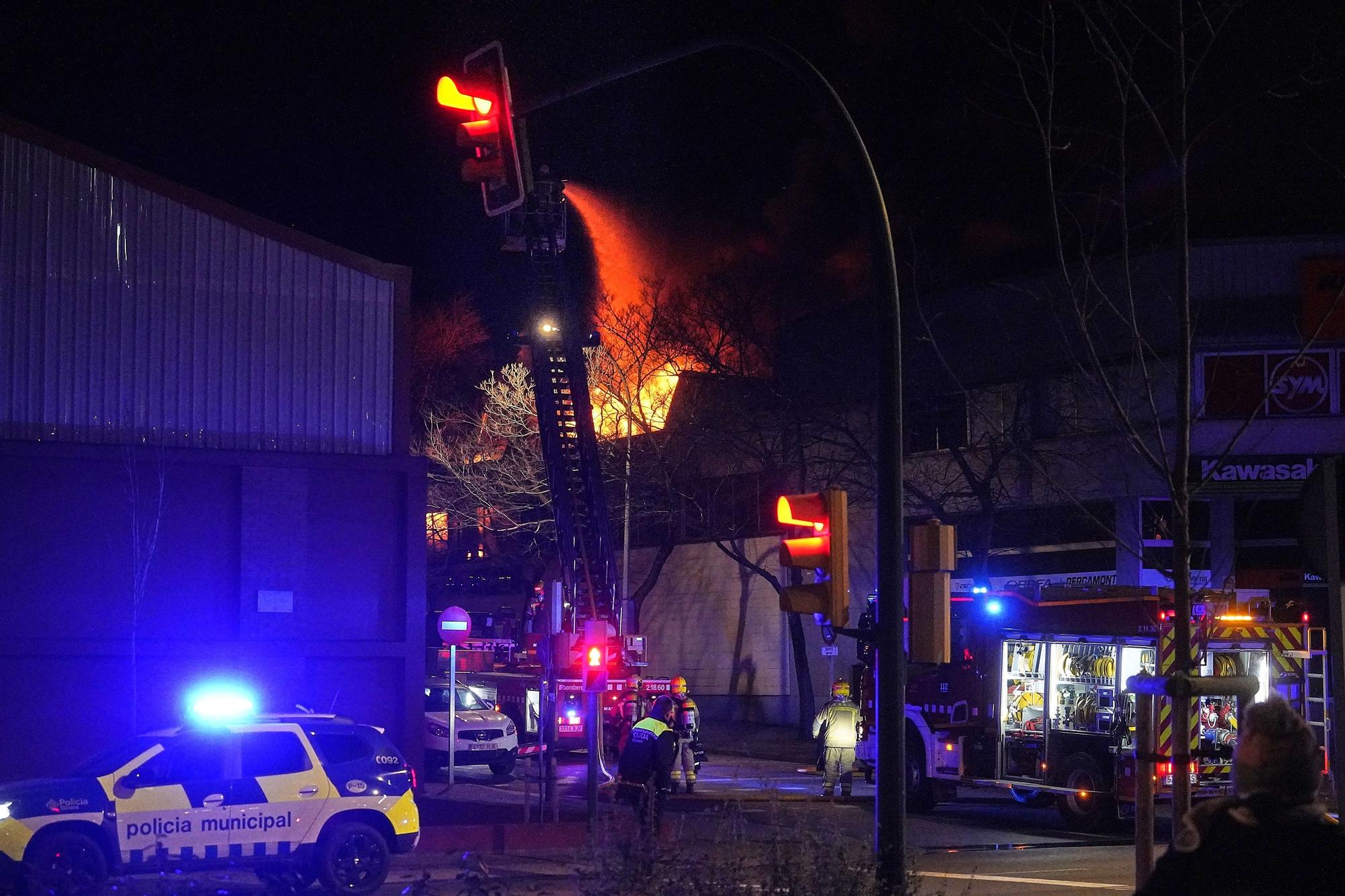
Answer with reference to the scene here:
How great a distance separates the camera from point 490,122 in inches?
339

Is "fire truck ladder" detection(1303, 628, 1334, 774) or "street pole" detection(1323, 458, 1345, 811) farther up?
"street pole" detection(1323, 458, 1345, 811)

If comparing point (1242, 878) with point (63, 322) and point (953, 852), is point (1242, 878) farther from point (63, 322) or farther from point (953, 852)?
point (63, 322)

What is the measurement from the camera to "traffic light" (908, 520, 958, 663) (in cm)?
863

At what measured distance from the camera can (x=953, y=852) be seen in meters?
16.1

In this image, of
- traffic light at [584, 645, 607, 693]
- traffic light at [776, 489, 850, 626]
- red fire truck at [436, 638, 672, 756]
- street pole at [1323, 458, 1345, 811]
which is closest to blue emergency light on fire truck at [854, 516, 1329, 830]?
traffic light at [584, 645, 607, 693]

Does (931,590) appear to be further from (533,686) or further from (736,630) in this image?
(736,630)

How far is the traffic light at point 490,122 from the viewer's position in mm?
8555

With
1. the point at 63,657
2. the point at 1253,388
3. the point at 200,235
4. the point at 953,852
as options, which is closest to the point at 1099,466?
the point at 1253,388

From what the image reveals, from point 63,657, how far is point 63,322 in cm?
461

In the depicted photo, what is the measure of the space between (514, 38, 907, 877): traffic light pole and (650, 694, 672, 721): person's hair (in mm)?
7626

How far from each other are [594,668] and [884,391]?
8799mm

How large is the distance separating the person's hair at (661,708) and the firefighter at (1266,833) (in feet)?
40.5

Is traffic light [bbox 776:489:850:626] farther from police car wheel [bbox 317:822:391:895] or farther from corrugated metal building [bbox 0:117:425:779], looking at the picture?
corrugated metal building [bbox 0:117:425:779]

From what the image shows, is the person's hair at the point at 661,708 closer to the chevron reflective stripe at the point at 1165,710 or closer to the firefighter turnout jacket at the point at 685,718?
the firefighter turnout jacket at the point at 685,718
